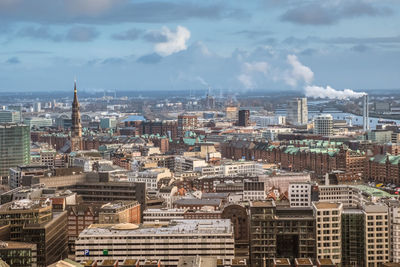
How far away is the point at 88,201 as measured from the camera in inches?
2122

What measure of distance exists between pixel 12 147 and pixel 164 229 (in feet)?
135

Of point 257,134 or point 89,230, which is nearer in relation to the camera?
point 89,230

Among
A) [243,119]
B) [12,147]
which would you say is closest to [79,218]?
[12,147]

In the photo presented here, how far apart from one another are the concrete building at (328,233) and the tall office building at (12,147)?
1715 inches

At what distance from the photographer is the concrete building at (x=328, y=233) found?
123 feet

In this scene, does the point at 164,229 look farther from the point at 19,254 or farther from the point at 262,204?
the point at 19,254

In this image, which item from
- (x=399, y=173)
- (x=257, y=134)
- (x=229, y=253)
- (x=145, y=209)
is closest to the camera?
(x=229, y=253)

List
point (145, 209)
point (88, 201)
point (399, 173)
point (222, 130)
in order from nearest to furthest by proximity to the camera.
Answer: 1. point (145, 209)
2. point (88, 201)
3. point (399, 173)
4. point (222, 130)

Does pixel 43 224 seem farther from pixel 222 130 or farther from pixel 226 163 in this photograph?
pixel 222 130

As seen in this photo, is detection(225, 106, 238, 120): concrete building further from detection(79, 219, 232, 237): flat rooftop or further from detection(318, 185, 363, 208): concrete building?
detection(79, 219, 232, 237): flat rooftop

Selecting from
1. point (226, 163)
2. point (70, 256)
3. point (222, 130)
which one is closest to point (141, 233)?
point (70, 256)

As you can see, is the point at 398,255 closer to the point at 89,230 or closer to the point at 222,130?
the point at 89,230

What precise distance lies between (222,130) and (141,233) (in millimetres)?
87142

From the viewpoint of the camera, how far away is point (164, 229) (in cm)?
3788
